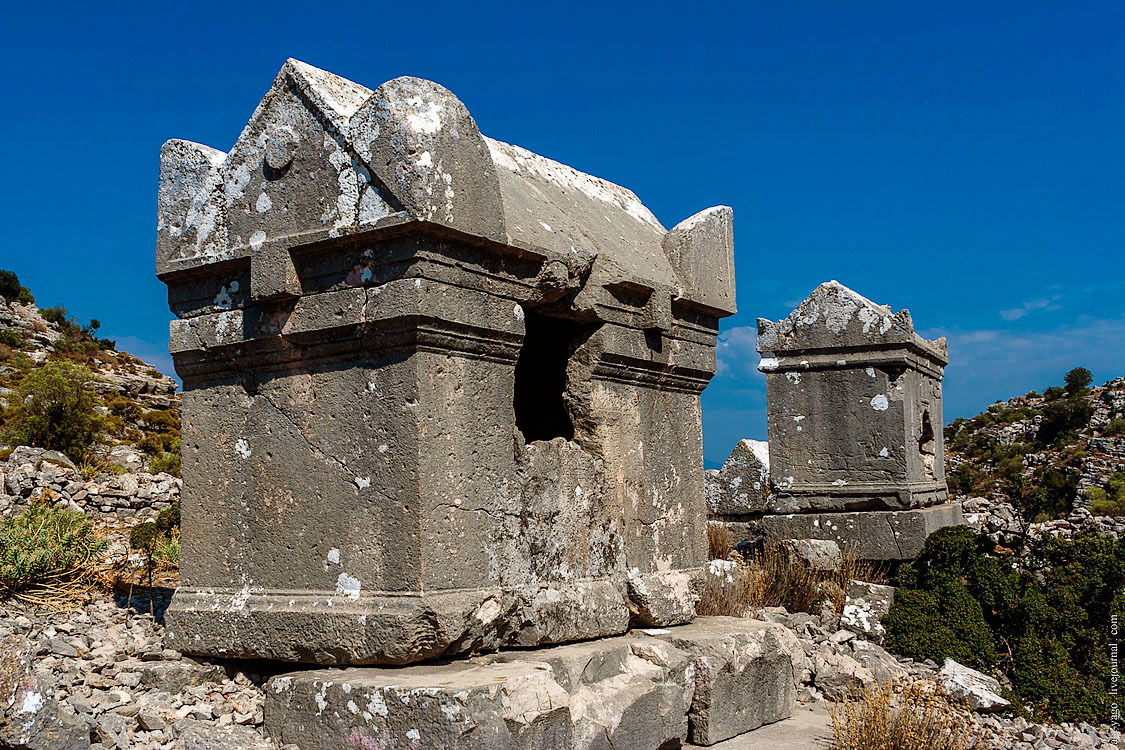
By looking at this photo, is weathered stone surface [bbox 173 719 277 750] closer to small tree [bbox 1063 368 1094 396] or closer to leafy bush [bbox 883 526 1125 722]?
leafy bush [bbox 883 526 1125 722]

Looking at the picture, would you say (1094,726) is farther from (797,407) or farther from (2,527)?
(2,527)

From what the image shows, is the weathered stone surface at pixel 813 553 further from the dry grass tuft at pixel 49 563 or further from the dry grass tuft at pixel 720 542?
the dry grass tuft at pixel 49 563

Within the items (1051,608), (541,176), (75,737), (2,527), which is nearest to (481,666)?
(75,737)

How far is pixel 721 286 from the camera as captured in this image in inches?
230

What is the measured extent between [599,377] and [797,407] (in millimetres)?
4403

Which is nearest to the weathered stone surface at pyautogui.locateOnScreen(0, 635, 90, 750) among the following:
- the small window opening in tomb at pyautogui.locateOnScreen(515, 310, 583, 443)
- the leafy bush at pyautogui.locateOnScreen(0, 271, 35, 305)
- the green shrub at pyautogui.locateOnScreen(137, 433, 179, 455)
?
the small window opening in tomb at pyautogui.locateOnScreen(515, 310, 583, 443)

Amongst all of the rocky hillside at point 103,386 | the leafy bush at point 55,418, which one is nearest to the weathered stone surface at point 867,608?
the rocky hillside at point 103,386

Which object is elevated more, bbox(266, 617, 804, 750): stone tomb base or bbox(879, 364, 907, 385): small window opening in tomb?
bbox(879, 364, 907, 385): small window opening in tomb

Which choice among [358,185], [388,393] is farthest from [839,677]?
[358,185]

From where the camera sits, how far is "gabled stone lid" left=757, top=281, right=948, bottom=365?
340 inches

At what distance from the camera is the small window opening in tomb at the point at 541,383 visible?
232 inches

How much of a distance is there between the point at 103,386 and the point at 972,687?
2202 cm

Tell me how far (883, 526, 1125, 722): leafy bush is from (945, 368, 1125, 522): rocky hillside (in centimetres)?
946

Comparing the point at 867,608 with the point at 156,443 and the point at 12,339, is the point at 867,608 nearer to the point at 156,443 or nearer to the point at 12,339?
the point at 156,443
